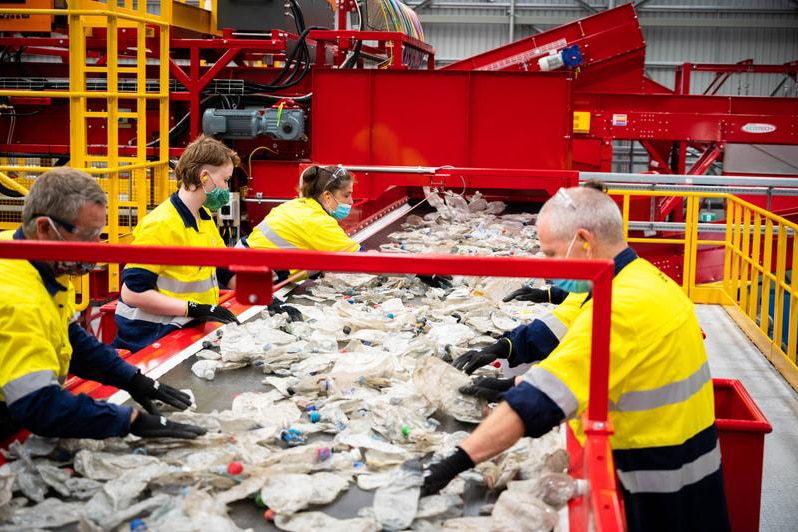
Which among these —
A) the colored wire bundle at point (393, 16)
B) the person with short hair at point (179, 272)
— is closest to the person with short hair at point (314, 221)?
the person with short hair at point (179, 272)

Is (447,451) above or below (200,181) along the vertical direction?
below

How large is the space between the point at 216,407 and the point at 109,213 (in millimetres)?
3989

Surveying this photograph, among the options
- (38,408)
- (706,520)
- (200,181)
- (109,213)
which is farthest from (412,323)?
(109,213)

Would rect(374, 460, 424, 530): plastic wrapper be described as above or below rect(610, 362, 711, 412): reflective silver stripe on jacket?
below

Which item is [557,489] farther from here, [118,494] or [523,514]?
[118,494]

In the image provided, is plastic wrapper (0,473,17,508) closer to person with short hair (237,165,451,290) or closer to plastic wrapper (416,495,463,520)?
plastic wrapper (416,495,463,520)

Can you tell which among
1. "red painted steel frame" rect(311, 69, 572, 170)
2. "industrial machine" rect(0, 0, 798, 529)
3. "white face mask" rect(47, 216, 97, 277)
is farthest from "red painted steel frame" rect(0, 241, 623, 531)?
"red painted steel frame" rect(311, 69, 572, 170)

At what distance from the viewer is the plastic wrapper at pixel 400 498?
2320 mm

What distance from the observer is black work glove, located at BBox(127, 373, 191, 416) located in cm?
299

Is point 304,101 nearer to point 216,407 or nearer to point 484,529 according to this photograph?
point 216,407

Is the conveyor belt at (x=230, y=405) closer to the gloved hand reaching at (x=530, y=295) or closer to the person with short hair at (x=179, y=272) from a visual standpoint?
the person with short hair at (x=179, y=272)

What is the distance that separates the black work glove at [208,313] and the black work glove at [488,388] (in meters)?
1.33

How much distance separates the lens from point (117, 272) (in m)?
7.05

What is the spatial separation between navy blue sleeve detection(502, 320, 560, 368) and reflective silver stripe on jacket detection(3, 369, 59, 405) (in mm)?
1812
